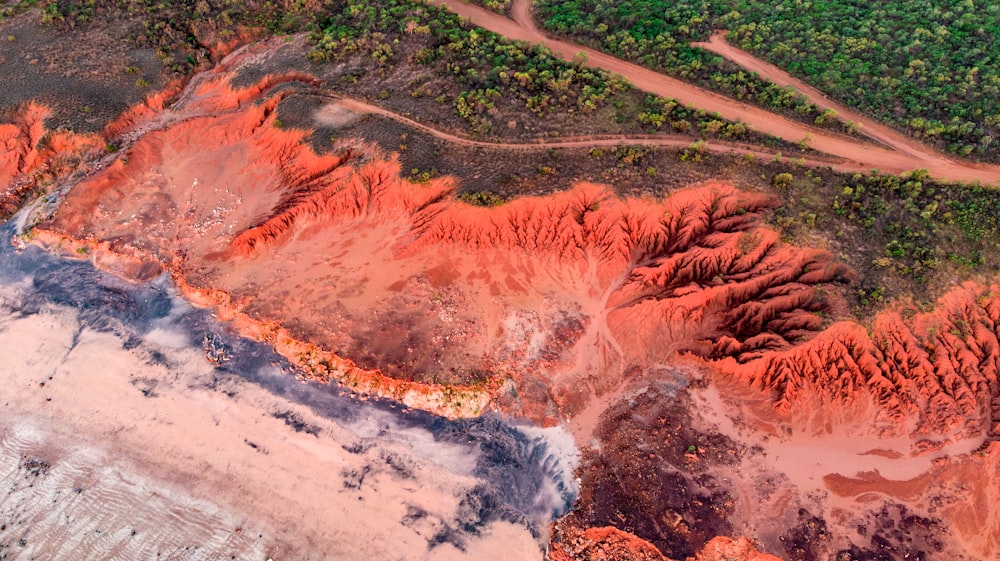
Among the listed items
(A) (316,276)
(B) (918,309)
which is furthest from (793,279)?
(A) (316,276)

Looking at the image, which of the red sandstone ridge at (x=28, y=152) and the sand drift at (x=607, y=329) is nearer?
the sand drift at (x=607, y=329)

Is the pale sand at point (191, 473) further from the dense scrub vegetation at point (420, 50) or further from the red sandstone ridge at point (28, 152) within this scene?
the dense scrub vegetation at point (420, 50)

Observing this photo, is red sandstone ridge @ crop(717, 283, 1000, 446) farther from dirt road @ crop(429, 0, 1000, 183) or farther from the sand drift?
dirt road @ crop(429, 0, 1000, 183)

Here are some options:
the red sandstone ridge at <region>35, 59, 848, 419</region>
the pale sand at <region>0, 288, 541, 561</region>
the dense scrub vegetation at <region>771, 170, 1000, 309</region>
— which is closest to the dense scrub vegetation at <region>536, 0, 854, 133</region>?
the dense scrub vegetation at <region>771, 170, 1000, 309</region>

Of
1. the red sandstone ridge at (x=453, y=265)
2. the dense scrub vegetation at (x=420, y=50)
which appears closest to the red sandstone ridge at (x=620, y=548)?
the red sandstone ridge at (x=453, y=265)

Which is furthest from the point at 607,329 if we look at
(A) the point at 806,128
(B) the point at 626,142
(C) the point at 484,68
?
(C) the point at 484,68

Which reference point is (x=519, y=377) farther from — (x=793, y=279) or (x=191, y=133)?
(x=191, y=133)
